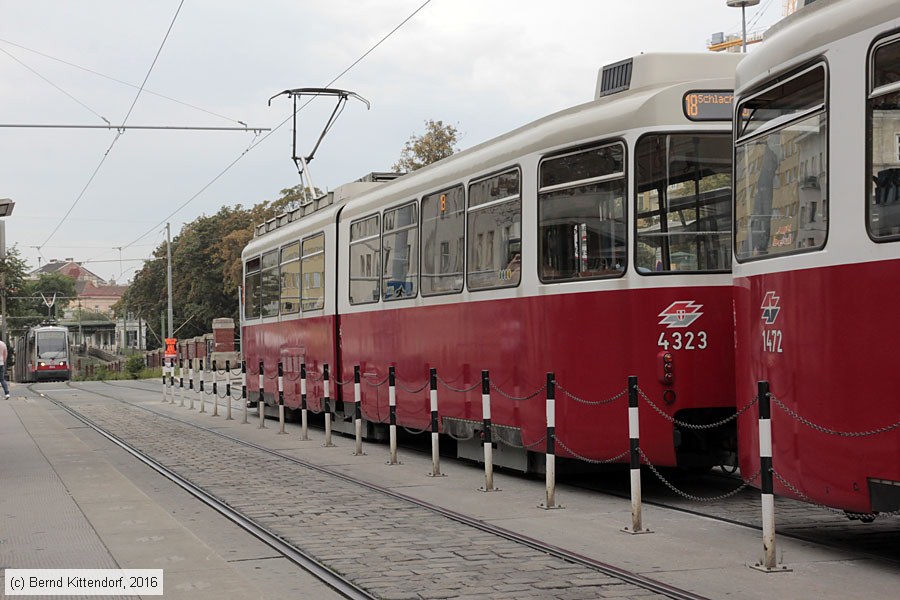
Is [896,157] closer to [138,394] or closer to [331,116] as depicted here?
[331,116]

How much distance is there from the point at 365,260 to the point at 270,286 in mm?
6217

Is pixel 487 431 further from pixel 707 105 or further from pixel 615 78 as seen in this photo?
pixel 707 105

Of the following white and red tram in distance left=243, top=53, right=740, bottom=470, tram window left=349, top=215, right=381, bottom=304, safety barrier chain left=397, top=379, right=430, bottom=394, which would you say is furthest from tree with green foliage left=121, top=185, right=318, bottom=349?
white and red tram in distance left=243, top=53, right=740, bottom=470

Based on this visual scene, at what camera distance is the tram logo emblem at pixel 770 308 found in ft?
26.8

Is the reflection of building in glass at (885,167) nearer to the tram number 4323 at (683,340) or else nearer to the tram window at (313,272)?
the tram number 4323 at (683,340)

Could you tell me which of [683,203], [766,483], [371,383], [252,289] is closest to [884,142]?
[766,483]

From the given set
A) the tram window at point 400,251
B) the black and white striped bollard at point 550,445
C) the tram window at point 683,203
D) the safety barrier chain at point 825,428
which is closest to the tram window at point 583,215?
the tram window at point 683,203

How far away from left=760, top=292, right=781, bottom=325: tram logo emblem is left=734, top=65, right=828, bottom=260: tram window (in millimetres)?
287

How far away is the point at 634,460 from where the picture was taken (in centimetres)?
903

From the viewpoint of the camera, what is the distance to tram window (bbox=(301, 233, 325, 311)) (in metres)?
19.0

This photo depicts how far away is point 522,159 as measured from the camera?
38.6ft

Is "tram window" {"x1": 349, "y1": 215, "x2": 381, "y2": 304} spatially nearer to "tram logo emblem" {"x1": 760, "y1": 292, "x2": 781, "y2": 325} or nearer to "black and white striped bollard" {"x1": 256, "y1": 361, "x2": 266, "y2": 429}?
"black and white striped bollard" {"x1": 256, "y1": 361, "x2": 266, "y2": 429}

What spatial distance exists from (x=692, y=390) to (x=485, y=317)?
2987mm

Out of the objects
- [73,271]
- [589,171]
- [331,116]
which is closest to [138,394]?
[331,116]
